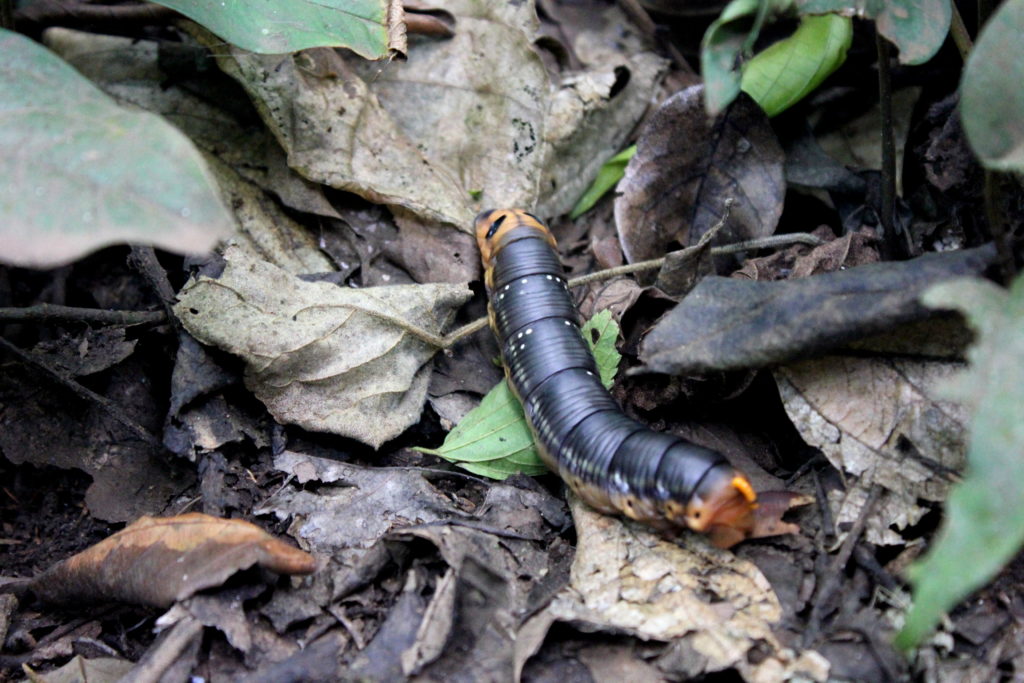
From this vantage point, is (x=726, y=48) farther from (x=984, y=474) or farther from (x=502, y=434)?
(x=502, y=434)

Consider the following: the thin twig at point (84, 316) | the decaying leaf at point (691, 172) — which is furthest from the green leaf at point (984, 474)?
the thin twig at point (84, 316)

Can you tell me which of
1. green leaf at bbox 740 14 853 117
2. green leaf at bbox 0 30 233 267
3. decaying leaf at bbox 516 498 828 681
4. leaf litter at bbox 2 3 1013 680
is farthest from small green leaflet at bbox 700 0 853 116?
green leaf at bbox 0 30 233 267

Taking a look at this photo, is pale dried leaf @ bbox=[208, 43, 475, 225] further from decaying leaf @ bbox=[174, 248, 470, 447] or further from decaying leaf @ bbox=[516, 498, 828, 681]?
decaying leaf @ bbox=[516, 498, 828, 681]

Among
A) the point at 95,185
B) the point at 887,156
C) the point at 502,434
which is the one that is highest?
the point at 95,185

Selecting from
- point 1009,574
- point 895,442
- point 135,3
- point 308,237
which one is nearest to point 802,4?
point 895,442

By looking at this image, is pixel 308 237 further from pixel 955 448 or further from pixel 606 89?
pixel 955 448

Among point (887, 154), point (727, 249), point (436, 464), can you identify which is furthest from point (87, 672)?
point (887, 154)
